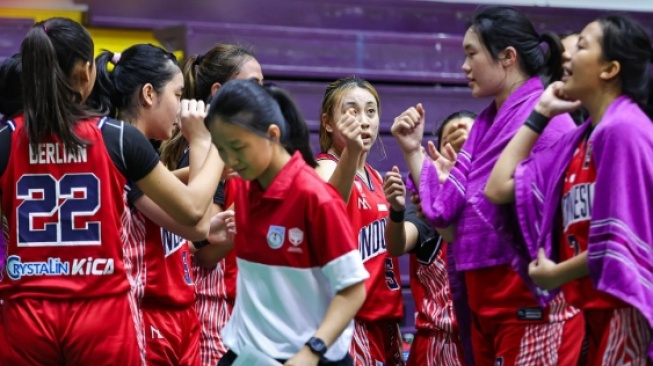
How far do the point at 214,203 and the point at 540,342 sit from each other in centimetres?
133

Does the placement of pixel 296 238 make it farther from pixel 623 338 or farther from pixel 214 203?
pixel 214 203

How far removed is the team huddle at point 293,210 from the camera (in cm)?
287

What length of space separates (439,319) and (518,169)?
1.06 m

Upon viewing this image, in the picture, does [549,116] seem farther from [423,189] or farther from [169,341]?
[169,341]

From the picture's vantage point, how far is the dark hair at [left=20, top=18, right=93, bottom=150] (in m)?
3.12

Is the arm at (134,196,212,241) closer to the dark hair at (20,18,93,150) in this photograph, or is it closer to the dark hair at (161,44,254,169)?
the dark hair at (20,18,93,150)

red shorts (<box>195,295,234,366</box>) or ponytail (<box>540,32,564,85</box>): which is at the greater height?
ponytail (<box>540,32,564,85</box>)

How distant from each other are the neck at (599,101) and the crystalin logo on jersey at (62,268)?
1.44 meters

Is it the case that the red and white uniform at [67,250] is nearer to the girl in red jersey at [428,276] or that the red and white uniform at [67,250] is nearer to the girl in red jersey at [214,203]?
the girl in red jersey at [214,203]

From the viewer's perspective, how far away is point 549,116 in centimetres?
323

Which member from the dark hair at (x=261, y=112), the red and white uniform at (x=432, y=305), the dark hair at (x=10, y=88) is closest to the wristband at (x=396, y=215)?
the red and white uniform at (x=432, y=305)

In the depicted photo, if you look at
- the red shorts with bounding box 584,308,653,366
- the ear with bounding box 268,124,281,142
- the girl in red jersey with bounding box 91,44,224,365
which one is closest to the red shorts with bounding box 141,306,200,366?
the girl in red jersey with bounding box 91,44,224,365

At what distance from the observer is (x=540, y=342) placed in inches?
132

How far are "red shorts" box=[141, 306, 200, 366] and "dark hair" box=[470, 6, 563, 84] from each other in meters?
1.36
